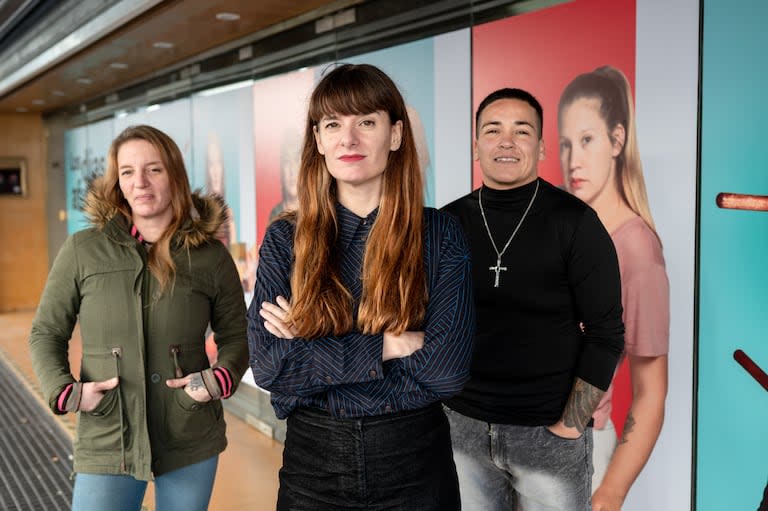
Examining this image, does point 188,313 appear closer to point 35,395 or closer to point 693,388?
point 693,388

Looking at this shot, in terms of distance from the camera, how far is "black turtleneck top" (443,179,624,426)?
81.9 inches

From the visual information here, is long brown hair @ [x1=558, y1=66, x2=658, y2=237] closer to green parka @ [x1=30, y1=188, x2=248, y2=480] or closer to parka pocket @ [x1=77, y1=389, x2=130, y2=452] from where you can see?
green parka @ [x1=30, y1=188, x2=248, y2=480]

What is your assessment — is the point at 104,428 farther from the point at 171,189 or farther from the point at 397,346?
the point at 397,346

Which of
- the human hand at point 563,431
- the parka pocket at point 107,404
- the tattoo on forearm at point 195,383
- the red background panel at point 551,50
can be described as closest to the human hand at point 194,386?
the tattoo on forearm at point 195,383

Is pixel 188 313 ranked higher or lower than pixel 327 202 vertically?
lower

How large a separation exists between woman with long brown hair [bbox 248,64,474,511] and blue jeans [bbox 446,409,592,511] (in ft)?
1.80

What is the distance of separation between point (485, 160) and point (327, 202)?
0.87 metres

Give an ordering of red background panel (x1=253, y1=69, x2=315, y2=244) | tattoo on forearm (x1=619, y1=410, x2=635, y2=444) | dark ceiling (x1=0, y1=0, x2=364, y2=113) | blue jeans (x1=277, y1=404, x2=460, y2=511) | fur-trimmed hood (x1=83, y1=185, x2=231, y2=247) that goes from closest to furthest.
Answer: blue jeans (x1=277, y1=404, x2=460, y2=511), fur-trimmed hood (x1=83, y1=185, x2=231, y2=247), tattoo on forearm (x1=619, y1=410, x2=635, y2=444), dark ceiling (x1=0, y1=0, x2=364, y2=113), red background panel (x1=253, y1=69, x2=315, y2=244)

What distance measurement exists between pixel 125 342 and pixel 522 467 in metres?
1.25

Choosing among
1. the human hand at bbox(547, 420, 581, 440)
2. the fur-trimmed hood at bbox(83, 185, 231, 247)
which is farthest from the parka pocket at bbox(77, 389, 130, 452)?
the human hand at bbox(547, 420, 581, 440)

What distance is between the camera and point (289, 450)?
1549mm

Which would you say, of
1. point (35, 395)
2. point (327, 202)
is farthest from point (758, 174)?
point (35, 395)

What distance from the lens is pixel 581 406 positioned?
206 centimetres

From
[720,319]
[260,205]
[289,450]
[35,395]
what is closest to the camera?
[289,450]
